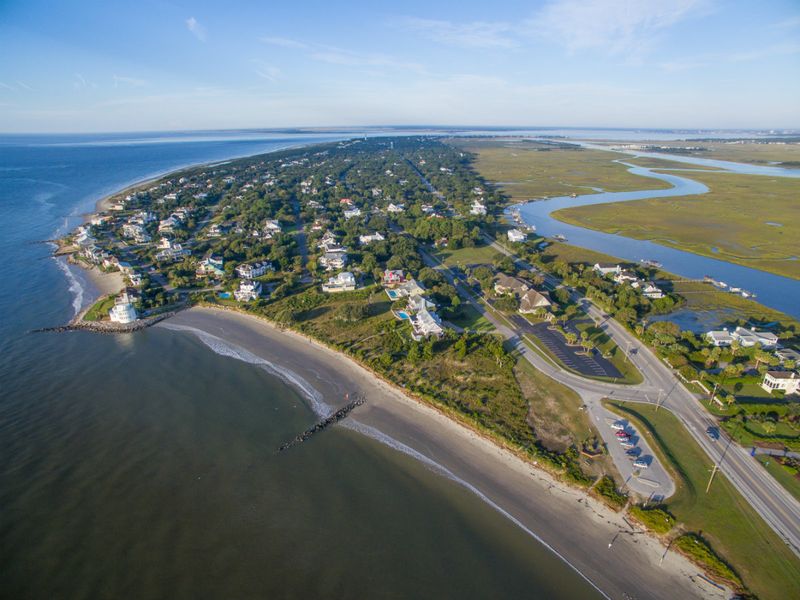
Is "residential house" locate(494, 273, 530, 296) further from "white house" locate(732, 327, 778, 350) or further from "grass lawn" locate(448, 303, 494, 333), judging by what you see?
"white house" locate(732, 327, 778, 350)

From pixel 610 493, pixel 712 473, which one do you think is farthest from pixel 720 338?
pixel 610 493

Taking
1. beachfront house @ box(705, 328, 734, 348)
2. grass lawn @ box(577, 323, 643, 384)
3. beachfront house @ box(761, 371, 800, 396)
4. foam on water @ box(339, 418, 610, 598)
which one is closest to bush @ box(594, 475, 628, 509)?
foam on water @ box(339, 418, 610, 598)

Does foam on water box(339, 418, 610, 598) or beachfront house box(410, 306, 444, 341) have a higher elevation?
beachfront house box(410, 306, 444, 341)

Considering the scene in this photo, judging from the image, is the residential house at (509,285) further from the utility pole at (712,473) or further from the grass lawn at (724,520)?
the utility pole at (712,473)

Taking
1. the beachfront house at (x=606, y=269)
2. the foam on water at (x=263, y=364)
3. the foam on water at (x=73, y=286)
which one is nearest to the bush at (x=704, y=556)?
the foam on water at (x=263, y=364)

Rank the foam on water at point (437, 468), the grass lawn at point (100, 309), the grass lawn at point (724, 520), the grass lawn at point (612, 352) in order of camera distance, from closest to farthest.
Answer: the grass lawn at point (724, 520)
the foam on water at point (437, 468)
the grass lawn at point (612, 352)
the grass lawn at point (100, 309)

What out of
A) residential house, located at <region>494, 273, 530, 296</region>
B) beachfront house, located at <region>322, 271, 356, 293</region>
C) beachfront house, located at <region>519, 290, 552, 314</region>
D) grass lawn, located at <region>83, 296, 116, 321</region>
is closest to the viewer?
grass lawn, located at <region>83, 296, 116, 321</region>

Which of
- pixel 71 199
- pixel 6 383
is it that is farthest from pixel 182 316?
pixel 71 199
